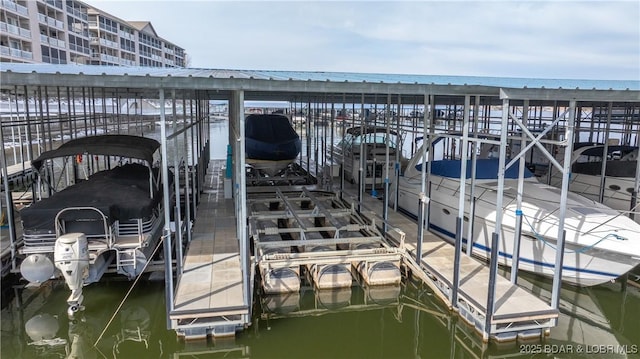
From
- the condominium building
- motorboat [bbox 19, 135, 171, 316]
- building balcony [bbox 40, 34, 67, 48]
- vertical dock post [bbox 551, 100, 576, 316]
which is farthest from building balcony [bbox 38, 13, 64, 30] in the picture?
vertical dock post [bbox 551, 100, 576, 316]

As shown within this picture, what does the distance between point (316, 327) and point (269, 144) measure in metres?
7.70

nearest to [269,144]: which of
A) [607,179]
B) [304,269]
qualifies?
[304,269]

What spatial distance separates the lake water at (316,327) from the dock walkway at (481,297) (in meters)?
0.24

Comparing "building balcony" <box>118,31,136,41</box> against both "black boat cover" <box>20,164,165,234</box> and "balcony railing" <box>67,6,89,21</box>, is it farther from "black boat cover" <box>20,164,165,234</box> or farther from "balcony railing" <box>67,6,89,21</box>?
"black boat cover" <box>20,164,165,234</box>

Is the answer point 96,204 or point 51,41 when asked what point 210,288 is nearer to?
point 96,204

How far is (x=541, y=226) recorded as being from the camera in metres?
7.59

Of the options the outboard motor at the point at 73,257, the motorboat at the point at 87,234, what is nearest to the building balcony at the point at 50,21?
the motorboat at the point at 87,234

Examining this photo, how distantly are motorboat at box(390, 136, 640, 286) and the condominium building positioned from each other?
33783mm

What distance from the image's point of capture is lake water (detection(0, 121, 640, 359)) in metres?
5.89

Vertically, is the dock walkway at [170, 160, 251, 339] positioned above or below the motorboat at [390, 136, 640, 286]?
below

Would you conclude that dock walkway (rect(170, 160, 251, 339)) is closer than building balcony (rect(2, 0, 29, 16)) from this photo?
Yes

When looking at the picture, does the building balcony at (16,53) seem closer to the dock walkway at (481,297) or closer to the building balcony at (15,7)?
the building balcony at (15,7)

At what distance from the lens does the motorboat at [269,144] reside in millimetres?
13391

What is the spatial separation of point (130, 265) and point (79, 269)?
2.42ft
